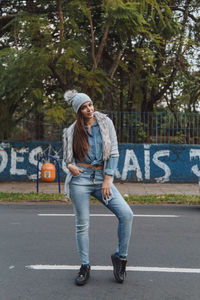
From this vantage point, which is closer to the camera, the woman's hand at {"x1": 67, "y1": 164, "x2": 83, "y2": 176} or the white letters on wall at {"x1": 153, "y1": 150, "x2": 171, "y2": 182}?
the woman's hand at {"x1": 67, "y1": 164, "x2": 83, "y2": 176}

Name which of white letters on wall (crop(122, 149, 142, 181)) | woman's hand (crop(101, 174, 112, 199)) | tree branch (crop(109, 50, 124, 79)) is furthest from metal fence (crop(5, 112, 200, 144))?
woman's hand (crop(101, 174, 112, 199))

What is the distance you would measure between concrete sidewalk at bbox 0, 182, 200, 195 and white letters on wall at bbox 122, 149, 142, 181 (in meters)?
0.33

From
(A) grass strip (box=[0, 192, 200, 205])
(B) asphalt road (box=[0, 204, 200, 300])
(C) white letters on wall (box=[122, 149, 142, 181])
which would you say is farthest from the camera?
(C) white letters on wall (box=[122, 149, 142, 181])

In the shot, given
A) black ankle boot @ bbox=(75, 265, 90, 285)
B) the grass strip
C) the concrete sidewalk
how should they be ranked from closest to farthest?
black ankle boot @ bbox=(75, 265, 90, 285) → the grass strip → the concrete sidewalk

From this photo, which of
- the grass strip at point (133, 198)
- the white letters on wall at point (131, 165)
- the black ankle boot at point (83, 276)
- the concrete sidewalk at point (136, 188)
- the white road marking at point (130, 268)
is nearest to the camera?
the black ankle boot at point (83, 276)

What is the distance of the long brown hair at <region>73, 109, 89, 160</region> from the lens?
3.56m

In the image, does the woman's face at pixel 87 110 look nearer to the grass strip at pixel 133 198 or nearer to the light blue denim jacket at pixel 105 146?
the light blue denim jacket at pixel 105 146

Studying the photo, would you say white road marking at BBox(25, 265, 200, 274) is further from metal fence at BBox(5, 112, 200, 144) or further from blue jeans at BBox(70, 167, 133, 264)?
metal fence at BBox(5, 112, 200, 144)

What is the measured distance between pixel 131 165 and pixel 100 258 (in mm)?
8186

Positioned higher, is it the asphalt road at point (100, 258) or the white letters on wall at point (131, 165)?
the white letters on wall at point (131, 165)

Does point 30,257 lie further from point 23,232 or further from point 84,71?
point 84,71

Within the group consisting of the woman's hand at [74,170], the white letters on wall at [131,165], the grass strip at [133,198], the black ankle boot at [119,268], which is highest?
the woman's hand at [74,170]

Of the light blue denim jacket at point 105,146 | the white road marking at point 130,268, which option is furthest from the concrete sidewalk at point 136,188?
the light blue denim jacket at point 105,146

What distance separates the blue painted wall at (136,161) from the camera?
12570 mm
